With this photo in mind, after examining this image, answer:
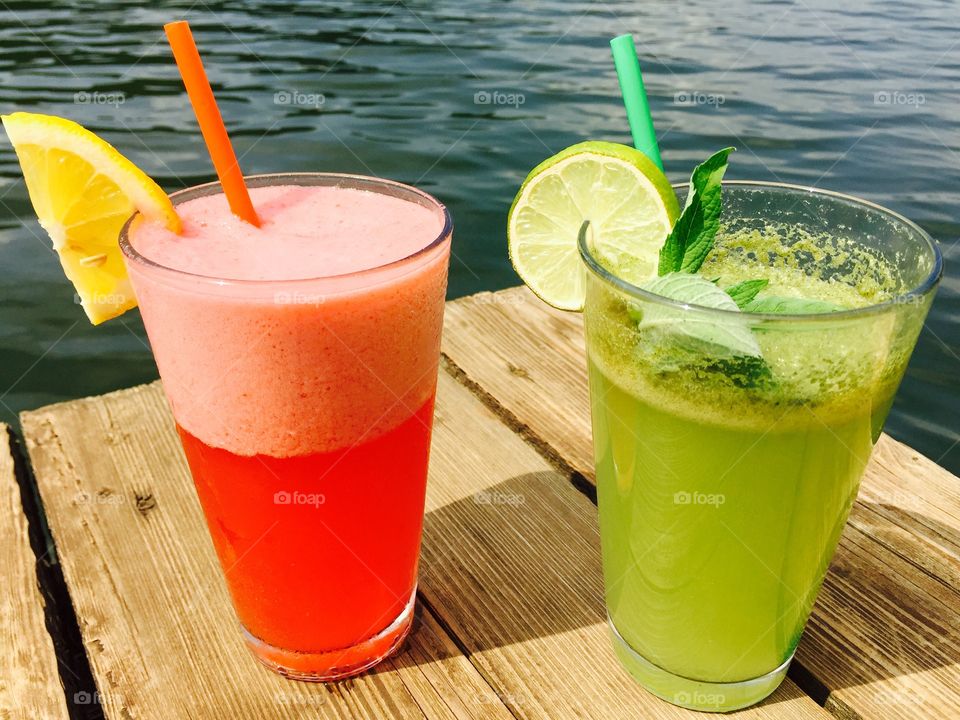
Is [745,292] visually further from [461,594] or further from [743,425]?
[461,594]

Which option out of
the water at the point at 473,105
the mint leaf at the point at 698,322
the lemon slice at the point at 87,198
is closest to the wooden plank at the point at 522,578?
the mint leaf at the point at 698,322

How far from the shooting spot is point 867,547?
121cm

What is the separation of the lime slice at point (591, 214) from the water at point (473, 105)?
2.24 m

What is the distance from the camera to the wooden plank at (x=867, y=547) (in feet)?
3.34

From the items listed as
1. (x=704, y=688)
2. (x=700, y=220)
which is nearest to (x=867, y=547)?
(x=704, y=688)

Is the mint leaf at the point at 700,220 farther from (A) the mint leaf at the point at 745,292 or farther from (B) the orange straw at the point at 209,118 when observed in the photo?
(B) the orange straw at the point at 209,118

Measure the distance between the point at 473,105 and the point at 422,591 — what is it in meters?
4.73

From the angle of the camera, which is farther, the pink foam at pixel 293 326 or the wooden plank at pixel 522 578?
the wooden plank at pixel 522 578

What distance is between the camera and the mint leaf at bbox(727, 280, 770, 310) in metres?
0.88

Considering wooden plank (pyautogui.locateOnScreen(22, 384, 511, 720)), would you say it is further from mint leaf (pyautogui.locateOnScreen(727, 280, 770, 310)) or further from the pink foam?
mint leaf (pyautogui.locateOnScreen(727, 280, 770, 310))

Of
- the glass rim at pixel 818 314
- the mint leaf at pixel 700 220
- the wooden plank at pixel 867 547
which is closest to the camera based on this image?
the glass rim at pixel 818 314

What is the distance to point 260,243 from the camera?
96cm

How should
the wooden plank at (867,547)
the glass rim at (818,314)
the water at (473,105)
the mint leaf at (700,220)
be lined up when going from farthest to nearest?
the water at (473,105), the wooden plank at (867,547), the mint leaf at (700,220), the glass rim at (818,314)

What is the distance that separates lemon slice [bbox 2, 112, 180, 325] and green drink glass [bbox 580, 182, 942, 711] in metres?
0.51
